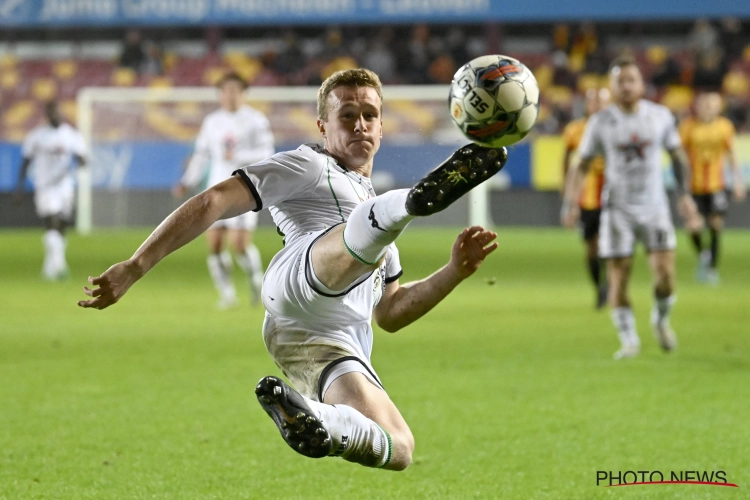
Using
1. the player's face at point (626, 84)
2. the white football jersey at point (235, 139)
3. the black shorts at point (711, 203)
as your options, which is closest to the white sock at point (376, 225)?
the player's face at point (626, 84)

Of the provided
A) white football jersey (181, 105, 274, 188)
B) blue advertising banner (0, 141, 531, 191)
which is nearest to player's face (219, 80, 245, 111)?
white football jersey (181, 105, 274, 188)

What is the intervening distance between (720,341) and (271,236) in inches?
537

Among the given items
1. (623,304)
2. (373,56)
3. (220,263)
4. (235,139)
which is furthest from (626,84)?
(373,56)

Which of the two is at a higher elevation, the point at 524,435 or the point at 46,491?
the point at 46,491

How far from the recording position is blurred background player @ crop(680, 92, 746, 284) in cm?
1456

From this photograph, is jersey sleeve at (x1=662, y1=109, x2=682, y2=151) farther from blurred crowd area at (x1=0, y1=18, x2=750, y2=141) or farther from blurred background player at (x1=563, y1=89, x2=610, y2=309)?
blurred crowd area at (x1=0, y1=18, x2=750, y2=141)

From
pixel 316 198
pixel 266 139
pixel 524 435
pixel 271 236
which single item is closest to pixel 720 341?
pixel 524 435

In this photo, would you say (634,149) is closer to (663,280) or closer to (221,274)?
(663,280)

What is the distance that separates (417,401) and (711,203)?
367 inches

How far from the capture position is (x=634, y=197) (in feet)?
28.0

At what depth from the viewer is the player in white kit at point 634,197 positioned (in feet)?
27.5

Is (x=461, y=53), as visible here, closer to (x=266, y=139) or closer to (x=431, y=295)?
(x=266, y=139)

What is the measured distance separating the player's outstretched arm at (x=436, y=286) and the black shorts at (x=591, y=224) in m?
7.81

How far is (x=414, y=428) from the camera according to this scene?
20.0 ft
